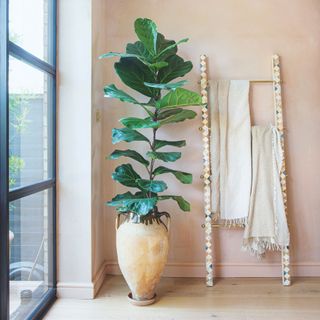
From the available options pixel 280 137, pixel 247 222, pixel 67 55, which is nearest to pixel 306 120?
pixel 280 137

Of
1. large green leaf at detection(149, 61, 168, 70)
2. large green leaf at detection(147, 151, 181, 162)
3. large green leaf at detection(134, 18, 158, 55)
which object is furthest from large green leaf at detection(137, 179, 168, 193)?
large green leaf at detection(134, 18, 158, 55)

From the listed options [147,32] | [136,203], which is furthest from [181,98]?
[136,203]

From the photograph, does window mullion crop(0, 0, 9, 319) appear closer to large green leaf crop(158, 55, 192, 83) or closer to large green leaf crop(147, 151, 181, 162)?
large green leaf crop(147, 151, 181, 162)

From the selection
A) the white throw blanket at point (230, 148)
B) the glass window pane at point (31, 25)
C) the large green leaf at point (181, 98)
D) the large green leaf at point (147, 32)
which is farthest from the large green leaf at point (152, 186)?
the glass window pane at point (31, 25)

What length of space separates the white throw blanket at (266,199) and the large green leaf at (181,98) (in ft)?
2.30

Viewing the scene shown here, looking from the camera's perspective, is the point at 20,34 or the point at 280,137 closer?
the point at 20,34

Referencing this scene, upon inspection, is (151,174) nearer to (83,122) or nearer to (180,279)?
(83,122)

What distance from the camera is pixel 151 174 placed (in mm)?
2213

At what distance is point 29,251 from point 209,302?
47.5 inches

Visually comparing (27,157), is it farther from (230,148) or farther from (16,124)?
(230,148)

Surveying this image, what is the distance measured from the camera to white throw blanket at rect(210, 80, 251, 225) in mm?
2467

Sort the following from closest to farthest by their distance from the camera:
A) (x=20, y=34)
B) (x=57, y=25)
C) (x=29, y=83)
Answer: (x=20, y=34)
(x=29, y=83)
(x=57, y=25)

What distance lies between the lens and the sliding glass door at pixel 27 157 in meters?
1.56

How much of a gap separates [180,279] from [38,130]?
1.56m
